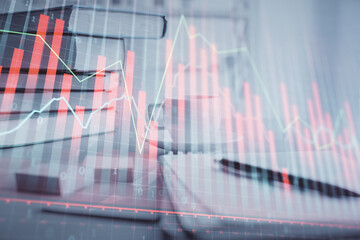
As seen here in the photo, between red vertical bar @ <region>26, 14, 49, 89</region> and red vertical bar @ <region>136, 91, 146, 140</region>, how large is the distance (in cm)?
35

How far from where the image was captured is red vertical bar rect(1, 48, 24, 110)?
65 centimetres

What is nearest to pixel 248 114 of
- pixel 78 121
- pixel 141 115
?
pixel 141 115

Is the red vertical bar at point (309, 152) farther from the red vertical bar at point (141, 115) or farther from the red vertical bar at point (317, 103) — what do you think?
the red vertical bar at point (141, 115)

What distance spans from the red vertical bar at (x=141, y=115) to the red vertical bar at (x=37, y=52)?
0.35 metres

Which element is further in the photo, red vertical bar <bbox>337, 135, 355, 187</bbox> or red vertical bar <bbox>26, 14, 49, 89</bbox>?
red vertical bar <bbox>337, 135, 355, 187</bbox>

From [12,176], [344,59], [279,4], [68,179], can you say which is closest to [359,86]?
[344,59]

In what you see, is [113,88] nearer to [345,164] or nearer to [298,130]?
[298,130]

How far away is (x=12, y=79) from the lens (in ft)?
2.21

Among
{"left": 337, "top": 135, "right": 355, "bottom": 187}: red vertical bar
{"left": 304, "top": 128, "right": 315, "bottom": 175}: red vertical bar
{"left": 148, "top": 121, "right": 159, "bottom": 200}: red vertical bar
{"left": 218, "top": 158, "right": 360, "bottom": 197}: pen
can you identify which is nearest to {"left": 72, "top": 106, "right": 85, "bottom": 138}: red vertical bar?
{"left": 148, "top": 121, "right": 159, "bottom": 200}: red vertical bar

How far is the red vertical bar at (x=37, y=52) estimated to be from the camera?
698 mm

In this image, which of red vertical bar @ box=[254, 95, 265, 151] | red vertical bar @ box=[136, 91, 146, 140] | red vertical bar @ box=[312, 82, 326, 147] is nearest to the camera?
red vertical bar @ box=[136, 91, 146, 140]

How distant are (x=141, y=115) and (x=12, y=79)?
16.2 inches
